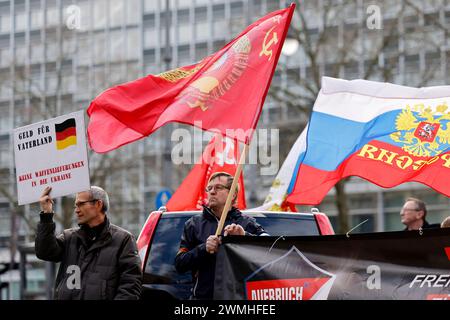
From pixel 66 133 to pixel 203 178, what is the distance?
5075mm

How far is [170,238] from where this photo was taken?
859 centimetres

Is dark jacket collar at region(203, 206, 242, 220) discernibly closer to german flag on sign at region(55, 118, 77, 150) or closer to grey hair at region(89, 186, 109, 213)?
grey hair at region(89, 186, 109, 213)

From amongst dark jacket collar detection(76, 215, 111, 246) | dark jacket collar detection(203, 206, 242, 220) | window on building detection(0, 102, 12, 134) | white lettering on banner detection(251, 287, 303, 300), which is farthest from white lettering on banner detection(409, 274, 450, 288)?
window on building detection(0, 102, 12, 134)

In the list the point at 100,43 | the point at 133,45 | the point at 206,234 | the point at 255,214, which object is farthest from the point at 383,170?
the point at 133,45

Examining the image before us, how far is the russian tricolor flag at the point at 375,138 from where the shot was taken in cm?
906

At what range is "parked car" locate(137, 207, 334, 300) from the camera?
815 cm

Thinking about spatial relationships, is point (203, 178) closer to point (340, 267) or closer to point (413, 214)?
point (413, 214)

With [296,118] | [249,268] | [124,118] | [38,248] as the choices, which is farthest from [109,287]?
[296,118]

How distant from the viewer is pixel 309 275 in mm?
6031

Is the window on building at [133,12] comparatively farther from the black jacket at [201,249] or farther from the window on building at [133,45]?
the black jacket at [201,249]

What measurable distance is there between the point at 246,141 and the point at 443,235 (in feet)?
5.28

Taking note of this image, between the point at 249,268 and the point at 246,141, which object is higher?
the point at 246,141

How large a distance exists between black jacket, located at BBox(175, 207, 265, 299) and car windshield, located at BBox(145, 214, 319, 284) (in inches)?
37.2
